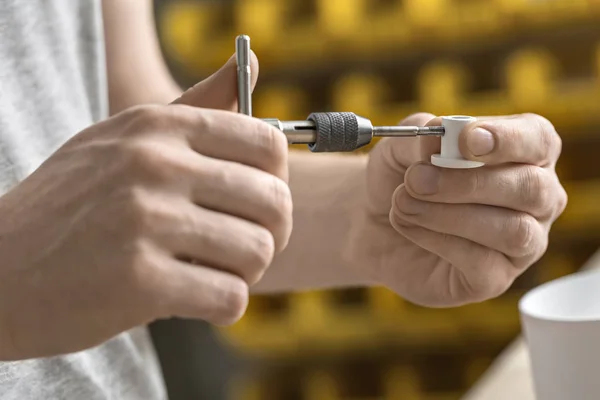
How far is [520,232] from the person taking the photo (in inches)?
17.2

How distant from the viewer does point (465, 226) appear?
43 centimetres

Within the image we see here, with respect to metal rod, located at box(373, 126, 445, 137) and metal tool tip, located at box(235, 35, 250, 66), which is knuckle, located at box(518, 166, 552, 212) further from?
metal tool tip, located at box(235, 35, 250, 66)

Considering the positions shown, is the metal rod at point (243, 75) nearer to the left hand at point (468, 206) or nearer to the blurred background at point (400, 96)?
the left hand at point (468, 206)

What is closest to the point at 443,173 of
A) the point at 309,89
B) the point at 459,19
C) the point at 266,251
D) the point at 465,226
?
the point at 465,226

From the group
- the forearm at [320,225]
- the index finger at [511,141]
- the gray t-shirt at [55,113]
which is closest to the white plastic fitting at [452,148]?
the index finger at [511,141]

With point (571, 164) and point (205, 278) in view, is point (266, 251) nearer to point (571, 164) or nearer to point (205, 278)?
point (205, 278)

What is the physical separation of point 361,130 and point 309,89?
0.70m

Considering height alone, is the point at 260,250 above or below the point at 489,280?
above

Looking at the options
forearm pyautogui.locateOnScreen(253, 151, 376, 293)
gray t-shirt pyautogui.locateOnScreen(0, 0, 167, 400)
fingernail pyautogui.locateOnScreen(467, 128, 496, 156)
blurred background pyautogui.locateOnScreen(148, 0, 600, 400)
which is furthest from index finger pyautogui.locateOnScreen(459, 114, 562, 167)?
blurred background pyautogui.locateOnScreen(148, 0, 600, 400)

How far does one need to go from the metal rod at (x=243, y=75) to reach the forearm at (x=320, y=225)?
8.0 inches

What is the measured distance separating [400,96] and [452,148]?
65 centimetres

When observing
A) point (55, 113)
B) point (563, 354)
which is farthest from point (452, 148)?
point (55, 113)

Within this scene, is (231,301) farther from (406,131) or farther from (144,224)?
(406,131)

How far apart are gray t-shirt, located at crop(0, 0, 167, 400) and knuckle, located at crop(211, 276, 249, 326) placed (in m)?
0.19
